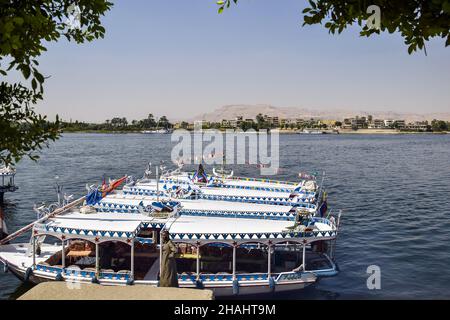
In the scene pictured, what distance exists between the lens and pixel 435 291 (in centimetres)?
2064

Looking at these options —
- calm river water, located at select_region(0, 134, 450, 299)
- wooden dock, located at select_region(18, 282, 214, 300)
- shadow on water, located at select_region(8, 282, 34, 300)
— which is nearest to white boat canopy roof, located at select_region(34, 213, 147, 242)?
shadow on water, located at select_region(8, 282, 34, 300)

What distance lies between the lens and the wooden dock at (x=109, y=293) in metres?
6.25

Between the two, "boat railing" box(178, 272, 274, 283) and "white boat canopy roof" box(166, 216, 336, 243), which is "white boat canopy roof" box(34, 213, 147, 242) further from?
"boat railing" box(178, 272, 274, 283)

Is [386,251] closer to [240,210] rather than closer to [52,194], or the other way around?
[240,210]

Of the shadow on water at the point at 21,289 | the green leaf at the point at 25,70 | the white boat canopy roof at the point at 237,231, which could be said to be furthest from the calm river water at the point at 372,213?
the green leaf at the point at 25,70

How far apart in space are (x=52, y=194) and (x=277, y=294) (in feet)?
114

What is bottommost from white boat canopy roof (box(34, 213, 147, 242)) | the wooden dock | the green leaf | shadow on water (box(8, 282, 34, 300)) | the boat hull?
shadow on water (box(8, 282, 34, 300))

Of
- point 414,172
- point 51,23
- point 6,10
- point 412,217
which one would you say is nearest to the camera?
point 6,10

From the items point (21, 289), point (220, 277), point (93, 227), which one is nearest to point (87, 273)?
point (93, 227)

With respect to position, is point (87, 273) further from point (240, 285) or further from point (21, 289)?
point (240, 285)

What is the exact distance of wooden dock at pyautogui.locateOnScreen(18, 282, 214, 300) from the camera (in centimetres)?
625

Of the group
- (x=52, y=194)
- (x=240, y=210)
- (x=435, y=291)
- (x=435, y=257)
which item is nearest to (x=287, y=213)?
(x=240, y=210)

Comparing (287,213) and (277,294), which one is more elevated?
(287,213)

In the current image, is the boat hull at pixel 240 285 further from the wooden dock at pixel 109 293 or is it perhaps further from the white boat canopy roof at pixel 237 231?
the wooden dock at pixel 109 293
